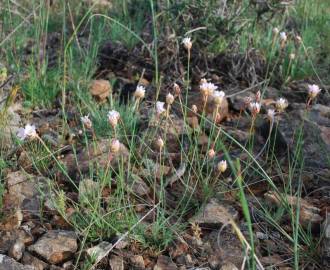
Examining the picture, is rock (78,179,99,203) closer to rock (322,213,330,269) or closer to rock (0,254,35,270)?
rock (0,254,35,270)

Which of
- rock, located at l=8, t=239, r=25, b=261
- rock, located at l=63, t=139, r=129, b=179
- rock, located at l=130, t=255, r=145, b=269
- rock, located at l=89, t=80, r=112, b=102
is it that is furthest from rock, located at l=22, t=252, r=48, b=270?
rock, located at l=89, t=80, r=112, b=102

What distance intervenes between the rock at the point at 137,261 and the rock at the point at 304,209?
50 cm

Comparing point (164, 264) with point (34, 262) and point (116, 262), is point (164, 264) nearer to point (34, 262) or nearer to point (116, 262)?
point (116, 262)

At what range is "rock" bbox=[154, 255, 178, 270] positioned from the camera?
1.63 m

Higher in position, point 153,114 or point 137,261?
point 153,114

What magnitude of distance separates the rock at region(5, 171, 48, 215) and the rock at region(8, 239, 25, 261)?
177mm

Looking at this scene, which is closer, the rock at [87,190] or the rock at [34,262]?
the rock at [34,262]

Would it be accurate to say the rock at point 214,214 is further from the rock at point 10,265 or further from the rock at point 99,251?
the rock at point 10,265

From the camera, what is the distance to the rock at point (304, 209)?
1.80 m

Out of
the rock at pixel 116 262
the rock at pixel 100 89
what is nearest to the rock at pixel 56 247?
the rock at pixel 116 262

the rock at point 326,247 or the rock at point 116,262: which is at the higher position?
the rock at point 326,247

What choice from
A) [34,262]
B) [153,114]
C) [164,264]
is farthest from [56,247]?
[153,114]

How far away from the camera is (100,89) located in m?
2.72

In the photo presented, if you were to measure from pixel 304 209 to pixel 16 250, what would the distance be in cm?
99
